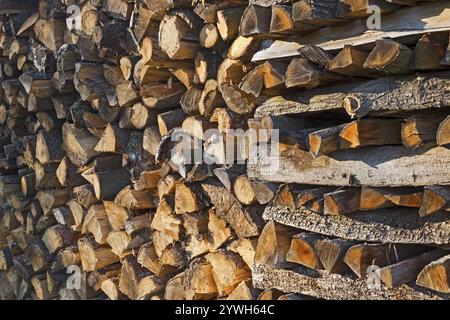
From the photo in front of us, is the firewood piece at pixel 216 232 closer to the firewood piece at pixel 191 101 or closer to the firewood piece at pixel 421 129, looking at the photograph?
the firewood piece at pixel 191 101

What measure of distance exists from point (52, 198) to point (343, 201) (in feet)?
6.23

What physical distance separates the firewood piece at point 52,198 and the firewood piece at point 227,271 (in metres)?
1.20

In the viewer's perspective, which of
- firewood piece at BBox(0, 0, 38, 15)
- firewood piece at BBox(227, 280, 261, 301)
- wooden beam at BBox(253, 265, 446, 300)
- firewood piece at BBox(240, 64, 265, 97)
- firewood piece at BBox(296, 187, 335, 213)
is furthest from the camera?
firewood piece at BBox(0, 0, 38, 15)

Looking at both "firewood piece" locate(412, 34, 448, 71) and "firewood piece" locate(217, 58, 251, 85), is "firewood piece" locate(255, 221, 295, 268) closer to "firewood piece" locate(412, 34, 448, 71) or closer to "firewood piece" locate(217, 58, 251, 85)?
"firewood piece" locate(217, 58, 251, 85)

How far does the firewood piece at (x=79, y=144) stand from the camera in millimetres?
2895

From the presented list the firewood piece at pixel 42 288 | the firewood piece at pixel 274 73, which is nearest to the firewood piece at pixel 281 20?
the firewood piece at pixel 274 73

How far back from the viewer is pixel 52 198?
3.23 meters

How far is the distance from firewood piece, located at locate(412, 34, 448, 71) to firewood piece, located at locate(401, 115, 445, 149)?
0.44 ft

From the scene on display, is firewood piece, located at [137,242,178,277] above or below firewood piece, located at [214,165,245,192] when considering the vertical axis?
below

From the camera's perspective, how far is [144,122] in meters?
2.57

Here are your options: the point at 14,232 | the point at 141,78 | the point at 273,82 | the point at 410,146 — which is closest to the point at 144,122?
the point at 141,78

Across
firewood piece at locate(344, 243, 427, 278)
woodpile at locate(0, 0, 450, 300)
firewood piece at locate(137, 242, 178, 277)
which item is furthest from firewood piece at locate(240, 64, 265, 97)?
firewood piece at locate(137, 242, 178, 277)

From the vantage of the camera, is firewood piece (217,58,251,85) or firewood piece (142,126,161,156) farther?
firewood piece (142,126,161,156)

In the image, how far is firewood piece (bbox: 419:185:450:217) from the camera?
1.57 m
